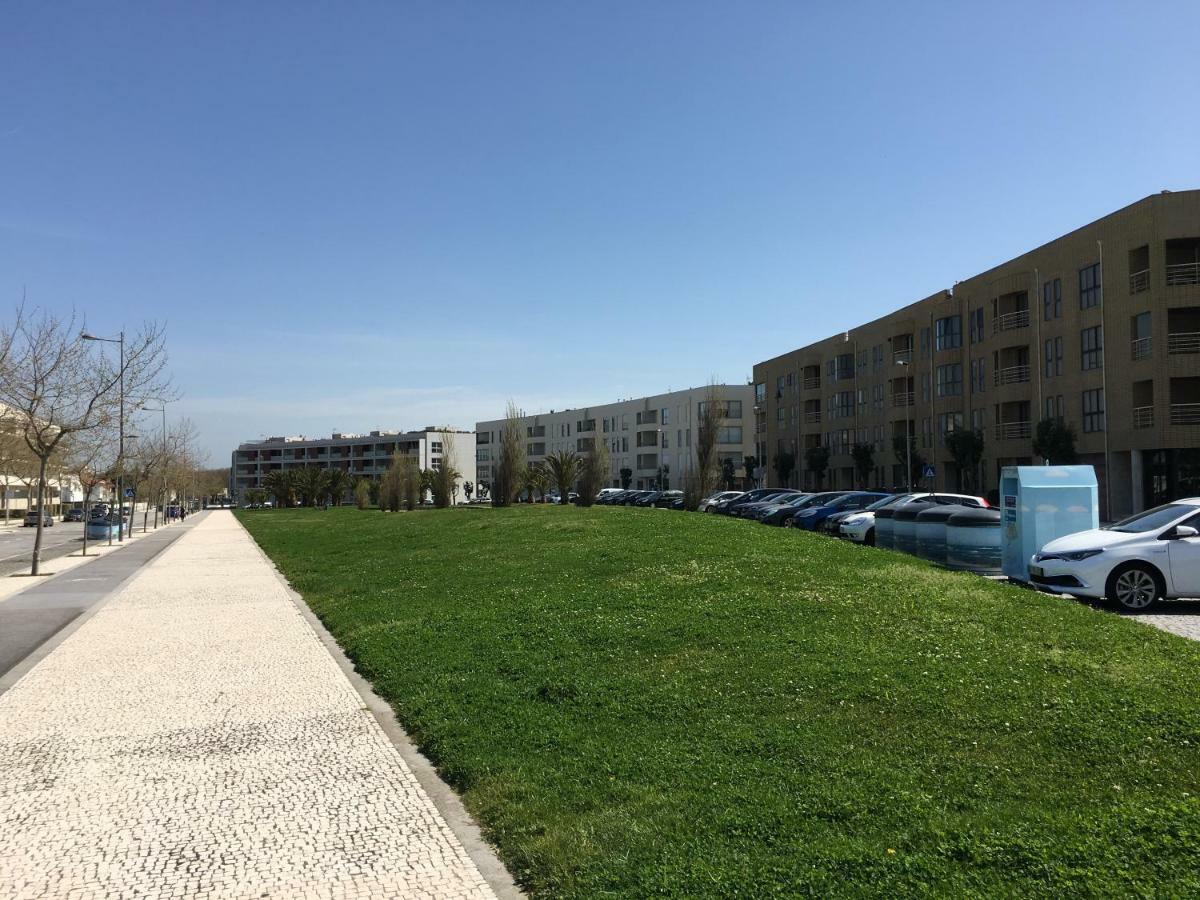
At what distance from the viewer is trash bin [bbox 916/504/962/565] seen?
1825cm

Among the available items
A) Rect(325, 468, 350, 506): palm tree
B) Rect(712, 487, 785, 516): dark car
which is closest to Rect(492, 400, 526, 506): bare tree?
Rect(712, 487, 785, 516): dark car

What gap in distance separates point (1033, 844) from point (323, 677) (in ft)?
25.4

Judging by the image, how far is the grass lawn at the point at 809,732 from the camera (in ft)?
14.9

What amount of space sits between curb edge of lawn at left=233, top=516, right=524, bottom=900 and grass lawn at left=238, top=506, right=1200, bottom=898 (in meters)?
0.10

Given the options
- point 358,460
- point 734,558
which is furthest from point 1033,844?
point 358,460

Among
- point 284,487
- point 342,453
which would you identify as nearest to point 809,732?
point 284,487

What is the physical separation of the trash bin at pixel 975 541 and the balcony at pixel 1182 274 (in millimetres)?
27029

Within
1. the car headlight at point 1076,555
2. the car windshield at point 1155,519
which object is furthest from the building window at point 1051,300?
the car headlight at point 1076,555

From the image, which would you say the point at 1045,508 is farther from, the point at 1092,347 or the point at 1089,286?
the point at 1089,286

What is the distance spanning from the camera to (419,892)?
4625 millimetres

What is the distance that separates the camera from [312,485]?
84188 mm

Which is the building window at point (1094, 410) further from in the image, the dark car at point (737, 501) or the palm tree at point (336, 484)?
the palm tree at point (336, 484)

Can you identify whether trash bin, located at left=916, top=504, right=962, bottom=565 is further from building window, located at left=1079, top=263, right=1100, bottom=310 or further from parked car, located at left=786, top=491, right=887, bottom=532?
building window, located at left=1079, top=263, right=1100, bottom=310

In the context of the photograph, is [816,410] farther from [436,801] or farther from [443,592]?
[436,801]
